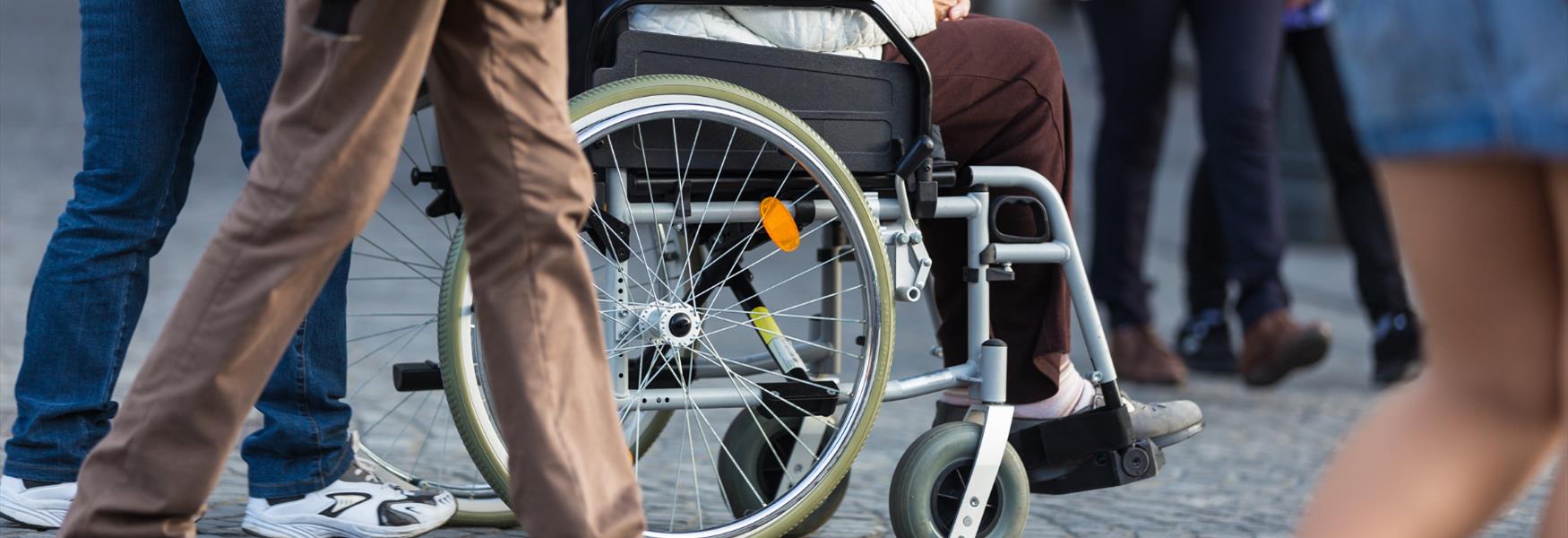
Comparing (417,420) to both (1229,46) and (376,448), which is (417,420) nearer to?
(376,448)

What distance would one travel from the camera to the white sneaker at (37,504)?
2.69m

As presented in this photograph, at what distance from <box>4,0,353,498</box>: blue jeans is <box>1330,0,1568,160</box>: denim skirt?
1.67 metres

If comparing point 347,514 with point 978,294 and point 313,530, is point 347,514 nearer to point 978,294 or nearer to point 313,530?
point 313,530

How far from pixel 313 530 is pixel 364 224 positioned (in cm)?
95

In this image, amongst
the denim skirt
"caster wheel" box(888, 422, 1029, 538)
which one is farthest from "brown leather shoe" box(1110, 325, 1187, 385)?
the denim skirt

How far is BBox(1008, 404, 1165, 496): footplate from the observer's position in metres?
2.83

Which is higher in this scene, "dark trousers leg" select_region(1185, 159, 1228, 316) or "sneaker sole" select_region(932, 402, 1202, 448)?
"sneaker sole" select_region(932, 402, 1202, 448)

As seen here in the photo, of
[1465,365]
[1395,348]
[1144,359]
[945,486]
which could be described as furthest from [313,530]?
[1395,348]

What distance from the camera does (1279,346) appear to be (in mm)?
5109

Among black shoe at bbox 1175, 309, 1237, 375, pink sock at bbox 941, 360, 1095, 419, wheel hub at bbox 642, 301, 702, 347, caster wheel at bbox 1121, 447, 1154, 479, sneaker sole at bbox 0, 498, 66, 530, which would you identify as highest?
wheel hub at bbox 642, 301, 702, 347

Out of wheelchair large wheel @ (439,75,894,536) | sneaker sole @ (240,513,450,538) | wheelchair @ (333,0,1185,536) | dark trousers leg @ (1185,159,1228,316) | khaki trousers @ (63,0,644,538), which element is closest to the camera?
khaki trousers @ (63,0,644,538)

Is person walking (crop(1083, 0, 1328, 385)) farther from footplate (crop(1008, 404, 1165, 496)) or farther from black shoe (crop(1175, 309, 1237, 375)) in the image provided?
footplate (crop(1008, 404, 1165, 496))

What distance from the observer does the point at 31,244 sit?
20.6 ft

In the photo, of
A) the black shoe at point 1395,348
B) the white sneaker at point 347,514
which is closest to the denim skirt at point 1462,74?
the white sneaker at point 347,514
